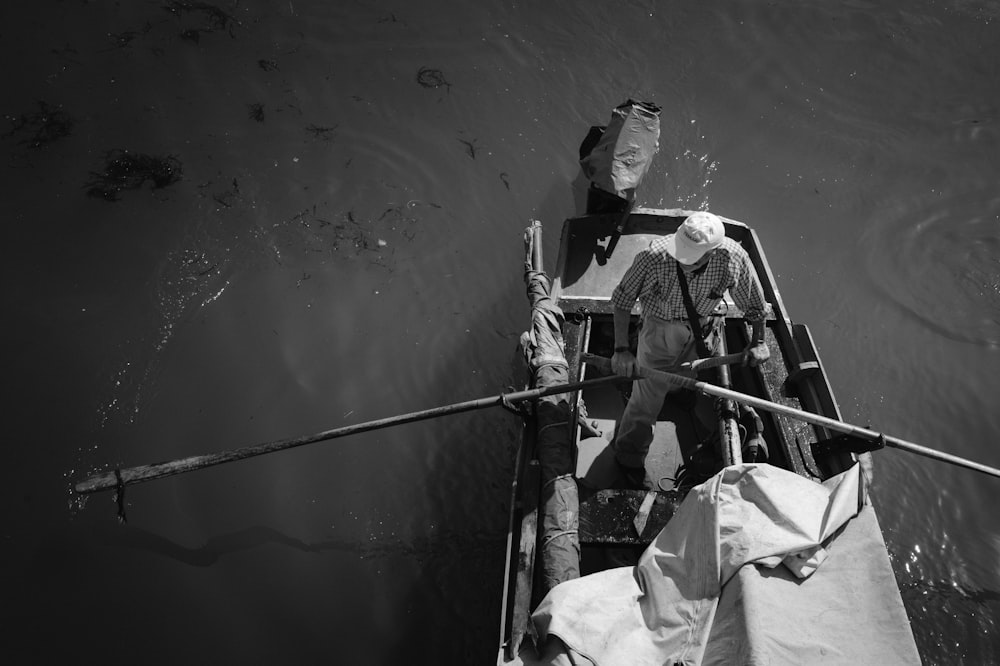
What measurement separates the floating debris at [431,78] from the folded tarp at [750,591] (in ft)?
26.7

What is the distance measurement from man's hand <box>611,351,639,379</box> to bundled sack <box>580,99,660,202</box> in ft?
7.55

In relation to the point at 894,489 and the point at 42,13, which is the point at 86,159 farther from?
the point at 894,489

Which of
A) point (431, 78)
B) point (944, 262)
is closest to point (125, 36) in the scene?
point (431, 78)

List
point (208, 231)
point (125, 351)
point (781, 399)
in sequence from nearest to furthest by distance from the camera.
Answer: point (781, 399) → point (125, 351) → point (208, 231)

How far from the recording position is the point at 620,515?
4.86 meters

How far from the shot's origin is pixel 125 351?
7.11 metres

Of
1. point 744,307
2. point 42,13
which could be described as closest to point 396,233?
point 744,307

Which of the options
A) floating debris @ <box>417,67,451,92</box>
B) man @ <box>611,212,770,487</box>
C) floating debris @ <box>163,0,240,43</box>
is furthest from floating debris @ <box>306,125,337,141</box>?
man @ <box>611,212,770,487</box>

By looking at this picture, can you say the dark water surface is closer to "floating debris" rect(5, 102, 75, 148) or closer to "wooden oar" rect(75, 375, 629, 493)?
"floating debris" rect(5, 102, 75, 148)

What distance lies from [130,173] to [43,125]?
5.58 feet

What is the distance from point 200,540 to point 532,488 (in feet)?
12.1

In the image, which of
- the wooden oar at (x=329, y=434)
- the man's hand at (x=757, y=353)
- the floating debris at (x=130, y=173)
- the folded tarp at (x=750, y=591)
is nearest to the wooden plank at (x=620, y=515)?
the wooden oar at (x=329, y=434)

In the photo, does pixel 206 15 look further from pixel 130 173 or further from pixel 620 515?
pixel 620 515

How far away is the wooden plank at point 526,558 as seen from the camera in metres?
4.06
